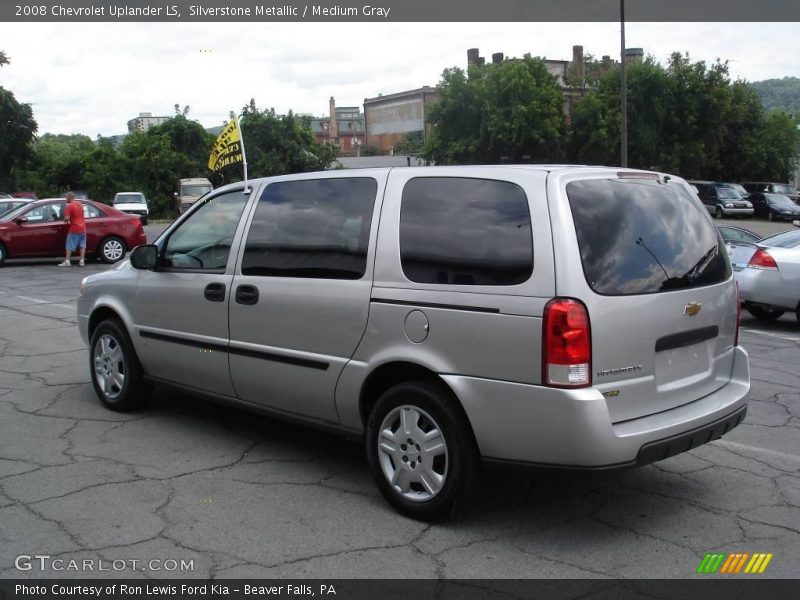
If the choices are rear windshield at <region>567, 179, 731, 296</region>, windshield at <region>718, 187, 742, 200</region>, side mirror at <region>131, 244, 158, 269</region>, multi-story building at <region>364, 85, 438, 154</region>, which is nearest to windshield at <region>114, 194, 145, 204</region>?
windshield at <region>718, 187, 742, 200</region>

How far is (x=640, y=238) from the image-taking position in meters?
4.07

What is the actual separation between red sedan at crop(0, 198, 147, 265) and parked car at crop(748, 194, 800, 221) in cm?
3368

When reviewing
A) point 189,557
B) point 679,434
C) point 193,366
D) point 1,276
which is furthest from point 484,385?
point 1,276

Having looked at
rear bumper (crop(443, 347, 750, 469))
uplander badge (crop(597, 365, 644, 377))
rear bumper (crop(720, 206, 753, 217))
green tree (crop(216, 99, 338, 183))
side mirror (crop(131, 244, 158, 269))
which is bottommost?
rear bumper (crop(720, 206, 753, 217))

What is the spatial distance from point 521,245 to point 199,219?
276 centimetres

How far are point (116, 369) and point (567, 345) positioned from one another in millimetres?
3951

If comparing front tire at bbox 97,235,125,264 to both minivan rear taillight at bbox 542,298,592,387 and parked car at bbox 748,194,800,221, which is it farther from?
parked car at bbox 748,194,800,221

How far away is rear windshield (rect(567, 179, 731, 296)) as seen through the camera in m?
3.87

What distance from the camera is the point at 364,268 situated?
14.8ft

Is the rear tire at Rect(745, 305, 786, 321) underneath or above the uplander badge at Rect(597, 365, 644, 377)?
underneath

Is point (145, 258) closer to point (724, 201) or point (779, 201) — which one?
point (724, 201)

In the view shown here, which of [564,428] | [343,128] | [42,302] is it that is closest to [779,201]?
[42,302]

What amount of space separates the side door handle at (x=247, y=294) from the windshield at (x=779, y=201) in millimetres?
41874

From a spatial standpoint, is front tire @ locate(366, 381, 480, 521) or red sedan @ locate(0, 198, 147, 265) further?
red sedan @ locate(0, 198, 147, 265)
